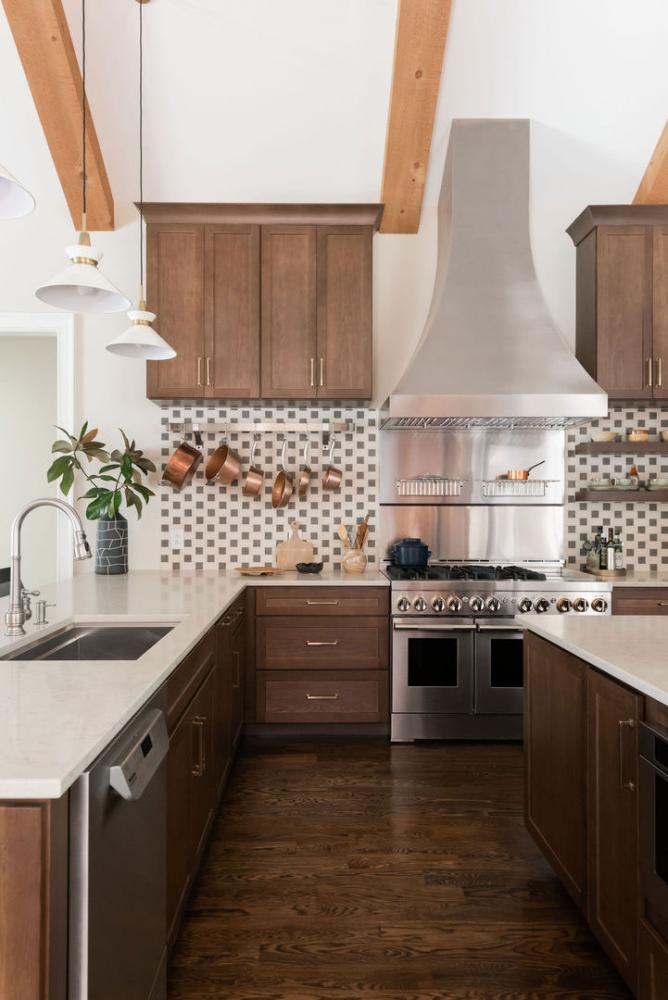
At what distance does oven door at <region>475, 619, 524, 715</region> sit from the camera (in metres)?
3.42

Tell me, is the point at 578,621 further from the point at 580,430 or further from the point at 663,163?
the point at 663,163

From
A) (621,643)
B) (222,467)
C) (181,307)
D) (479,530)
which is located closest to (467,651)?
(479,530)

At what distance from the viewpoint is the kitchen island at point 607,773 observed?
1431 mm

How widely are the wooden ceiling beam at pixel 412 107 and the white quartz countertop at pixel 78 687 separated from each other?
2524mm

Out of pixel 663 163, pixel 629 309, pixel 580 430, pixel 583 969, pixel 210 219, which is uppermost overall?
pixel 663 163

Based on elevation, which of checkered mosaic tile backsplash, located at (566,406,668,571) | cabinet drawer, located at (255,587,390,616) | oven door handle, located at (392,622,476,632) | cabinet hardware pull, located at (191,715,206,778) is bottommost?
cabinet hardware pull, located at (191,715,206,778)

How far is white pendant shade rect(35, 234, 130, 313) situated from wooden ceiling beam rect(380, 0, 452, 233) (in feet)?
7.02

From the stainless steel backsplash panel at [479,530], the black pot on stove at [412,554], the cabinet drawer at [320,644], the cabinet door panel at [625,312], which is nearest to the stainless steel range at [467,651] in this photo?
the cabinet drawer at [320,644]

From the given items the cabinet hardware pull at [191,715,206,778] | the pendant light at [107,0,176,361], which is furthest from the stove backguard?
the cabinet hardware pull at [191,715,206,778]

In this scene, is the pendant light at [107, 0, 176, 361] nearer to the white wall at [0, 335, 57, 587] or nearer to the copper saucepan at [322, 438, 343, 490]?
the copper saucepan at [322, 438, 343, 490]

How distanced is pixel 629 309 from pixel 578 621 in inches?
89.9

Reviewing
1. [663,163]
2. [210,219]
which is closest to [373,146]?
[210,219]

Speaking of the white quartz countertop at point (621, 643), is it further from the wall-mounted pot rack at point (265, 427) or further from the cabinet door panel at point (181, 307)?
the cabinet door panel at point (181, 307)

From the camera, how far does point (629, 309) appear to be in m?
3.69
